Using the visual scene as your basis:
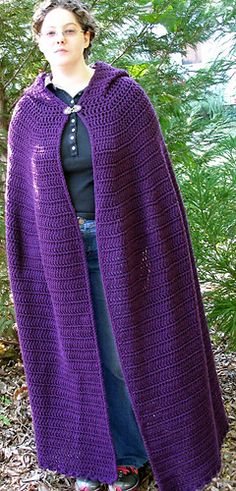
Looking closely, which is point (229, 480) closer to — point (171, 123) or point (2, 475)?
point (2, 475)

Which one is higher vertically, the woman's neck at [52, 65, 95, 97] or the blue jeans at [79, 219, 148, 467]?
the woman's neck at [52, 65, 95, 97]

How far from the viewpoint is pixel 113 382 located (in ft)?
6.03

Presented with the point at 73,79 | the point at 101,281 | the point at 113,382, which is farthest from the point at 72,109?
the point at 113,382

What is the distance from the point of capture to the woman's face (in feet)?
4.93

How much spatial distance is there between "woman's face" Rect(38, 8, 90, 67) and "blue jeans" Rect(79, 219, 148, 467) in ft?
1.39

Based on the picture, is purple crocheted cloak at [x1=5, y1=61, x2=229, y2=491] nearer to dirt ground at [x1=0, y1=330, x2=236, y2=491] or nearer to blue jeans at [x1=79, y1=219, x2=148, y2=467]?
blue jeans at [x1=79, y1=219, x2=148, y2=467]

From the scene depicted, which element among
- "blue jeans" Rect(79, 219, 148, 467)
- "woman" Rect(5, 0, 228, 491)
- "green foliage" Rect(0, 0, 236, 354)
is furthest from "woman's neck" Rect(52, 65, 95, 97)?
"green foliage" Rect(0, 0, 236, 354)

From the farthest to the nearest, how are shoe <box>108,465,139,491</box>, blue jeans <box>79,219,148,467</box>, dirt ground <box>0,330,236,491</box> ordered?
dirt ground <box>0,330,236,491</box> < shoe <box>108,465,139,491</box> < blue jeans <box>79,219,148,467</box>

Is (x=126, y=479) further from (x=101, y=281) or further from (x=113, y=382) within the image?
(x=101, y=281)

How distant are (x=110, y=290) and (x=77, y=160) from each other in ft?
1.17

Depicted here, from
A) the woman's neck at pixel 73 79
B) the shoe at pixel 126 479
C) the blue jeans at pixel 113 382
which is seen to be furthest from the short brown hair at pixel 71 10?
the shoe at pixel 126 479

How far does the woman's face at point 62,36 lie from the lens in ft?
4.93

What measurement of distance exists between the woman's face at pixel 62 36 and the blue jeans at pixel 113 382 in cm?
42

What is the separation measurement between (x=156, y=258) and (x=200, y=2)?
107 centimetres
